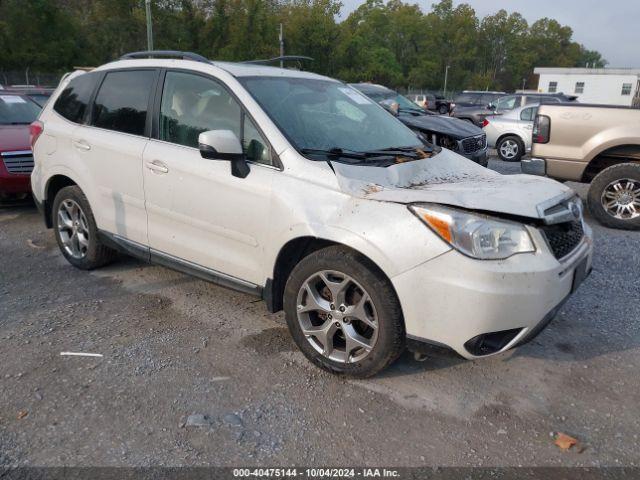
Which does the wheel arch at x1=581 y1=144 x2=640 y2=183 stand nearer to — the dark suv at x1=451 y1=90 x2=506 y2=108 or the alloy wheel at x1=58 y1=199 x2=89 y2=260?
the alloy wheel at x1=58 y1=199 x2=89 y2=260

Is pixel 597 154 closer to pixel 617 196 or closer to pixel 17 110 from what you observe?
pixel 617 196

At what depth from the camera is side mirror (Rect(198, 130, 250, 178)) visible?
10.8 ft

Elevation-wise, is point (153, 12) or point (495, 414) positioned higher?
point (153, 12)

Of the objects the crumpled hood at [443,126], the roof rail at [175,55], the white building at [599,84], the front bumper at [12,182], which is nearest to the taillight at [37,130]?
the roof rail at [175,55]

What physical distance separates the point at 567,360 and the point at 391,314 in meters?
1.44

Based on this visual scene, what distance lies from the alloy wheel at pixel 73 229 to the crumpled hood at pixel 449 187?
273 cm

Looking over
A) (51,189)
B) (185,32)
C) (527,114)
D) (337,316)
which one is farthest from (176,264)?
(185,32)

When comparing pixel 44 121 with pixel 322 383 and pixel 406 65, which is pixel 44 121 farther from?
pixel 406 65

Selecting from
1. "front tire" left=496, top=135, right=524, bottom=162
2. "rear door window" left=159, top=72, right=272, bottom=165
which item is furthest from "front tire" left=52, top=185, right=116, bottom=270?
"front tire" left=496, top=135, right=524, bottom=162

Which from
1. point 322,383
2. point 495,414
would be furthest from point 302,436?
point 495,414

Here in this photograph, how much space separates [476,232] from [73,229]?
12.2 ft

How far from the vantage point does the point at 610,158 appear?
278 inches

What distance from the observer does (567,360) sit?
357cm

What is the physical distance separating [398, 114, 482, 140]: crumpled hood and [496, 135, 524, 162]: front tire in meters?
5.08
